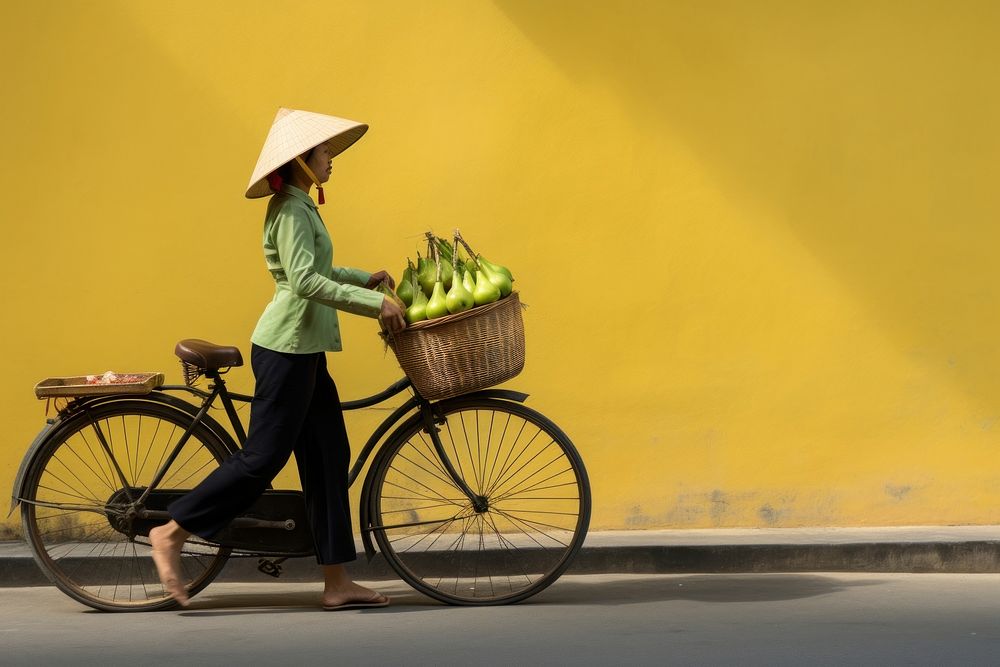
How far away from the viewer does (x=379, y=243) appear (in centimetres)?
676

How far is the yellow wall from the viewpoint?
6.69m

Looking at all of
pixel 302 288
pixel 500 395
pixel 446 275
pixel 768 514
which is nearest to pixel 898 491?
pixel 768 514

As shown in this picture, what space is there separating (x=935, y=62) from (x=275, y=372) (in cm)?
354

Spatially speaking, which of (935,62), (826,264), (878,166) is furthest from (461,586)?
(935,62)

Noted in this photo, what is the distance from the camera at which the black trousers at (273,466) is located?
537 centimetres

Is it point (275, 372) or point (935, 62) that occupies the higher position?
point (935, 62)

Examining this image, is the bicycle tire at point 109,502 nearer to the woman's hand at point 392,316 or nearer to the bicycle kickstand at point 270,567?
the bicycle kickstand at point 270,567

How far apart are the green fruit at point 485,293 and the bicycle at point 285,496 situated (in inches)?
19.6

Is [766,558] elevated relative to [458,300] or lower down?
lower down

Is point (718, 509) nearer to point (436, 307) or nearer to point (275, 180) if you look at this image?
point (436, 307)

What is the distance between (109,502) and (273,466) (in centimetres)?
72

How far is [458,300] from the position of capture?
5.15m

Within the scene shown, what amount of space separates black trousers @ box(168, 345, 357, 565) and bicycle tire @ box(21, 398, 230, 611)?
244 mm

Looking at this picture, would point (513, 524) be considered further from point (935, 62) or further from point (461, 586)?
point (935, 62)
